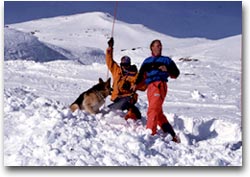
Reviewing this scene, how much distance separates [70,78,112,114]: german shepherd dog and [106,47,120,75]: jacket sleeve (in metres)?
0.14

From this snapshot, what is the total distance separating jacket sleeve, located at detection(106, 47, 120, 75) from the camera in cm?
387

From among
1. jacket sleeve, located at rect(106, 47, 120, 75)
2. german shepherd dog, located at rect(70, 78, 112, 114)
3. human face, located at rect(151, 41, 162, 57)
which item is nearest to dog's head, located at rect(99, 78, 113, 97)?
german shepherd dog, located at rect(70, 78, 112, 114)

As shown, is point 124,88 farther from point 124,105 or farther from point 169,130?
point 169,130

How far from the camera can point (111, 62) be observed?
154 inches

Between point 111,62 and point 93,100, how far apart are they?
0.30 metres

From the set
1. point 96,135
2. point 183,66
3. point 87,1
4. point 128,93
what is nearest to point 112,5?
point 87,1

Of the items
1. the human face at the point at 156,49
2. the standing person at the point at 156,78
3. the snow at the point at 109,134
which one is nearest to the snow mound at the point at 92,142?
the snow at the point at 109,134

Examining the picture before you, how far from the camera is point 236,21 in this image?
3760mm

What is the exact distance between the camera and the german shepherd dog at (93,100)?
3.92 m

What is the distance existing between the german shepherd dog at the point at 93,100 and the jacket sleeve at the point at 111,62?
0.14 metres

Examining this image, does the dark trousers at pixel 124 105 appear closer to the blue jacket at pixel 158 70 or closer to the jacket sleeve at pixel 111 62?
the jacket sleeve at pixel 111 62

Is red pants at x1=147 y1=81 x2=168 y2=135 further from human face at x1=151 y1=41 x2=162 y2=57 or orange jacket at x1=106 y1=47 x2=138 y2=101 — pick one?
orange jacket at x1=106 y1=47 x2=138 y2=101

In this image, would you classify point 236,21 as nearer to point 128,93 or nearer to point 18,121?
point 128,93

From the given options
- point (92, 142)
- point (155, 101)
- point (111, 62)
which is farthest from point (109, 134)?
point (111, 62)
